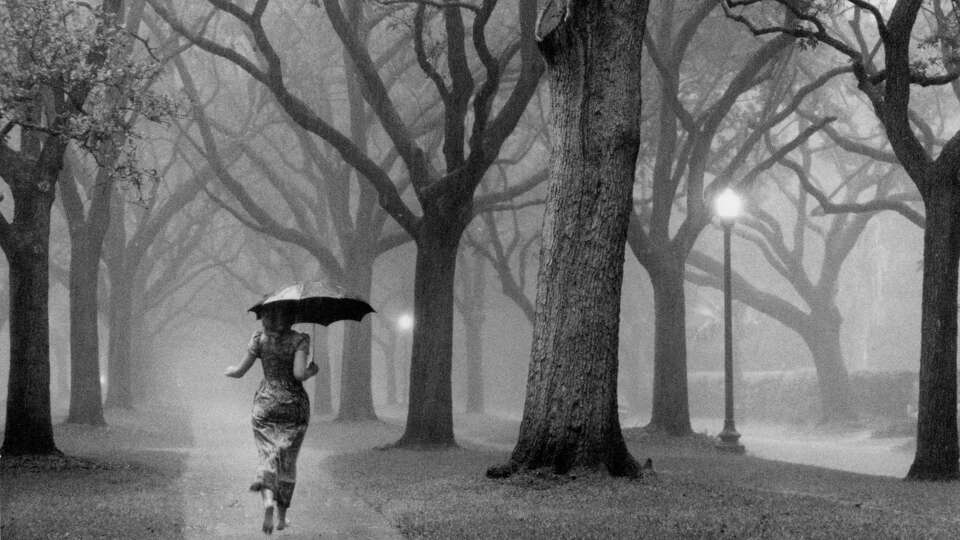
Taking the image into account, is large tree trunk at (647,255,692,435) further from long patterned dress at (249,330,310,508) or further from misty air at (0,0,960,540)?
long patterned dress at (249,330,310,508)

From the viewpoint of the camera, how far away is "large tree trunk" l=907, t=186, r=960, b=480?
14.6 meters

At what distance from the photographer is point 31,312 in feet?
50.7

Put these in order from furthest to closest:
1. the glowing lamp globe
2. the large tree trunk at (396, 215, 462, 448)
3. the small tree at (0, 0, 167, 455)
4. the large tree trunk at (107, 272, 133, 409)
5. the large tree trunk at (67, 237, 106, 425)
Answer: the large tree trunk at (107, 272, 133, 409) → the large tree trunk at (67, 237, 106, 425) → the glowing lamp globe → the large tree trunk at (396, 215, 462, 448) → the small tree at (0, 0, 167, 455)

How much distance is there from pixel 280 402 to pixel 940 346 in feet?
30.6

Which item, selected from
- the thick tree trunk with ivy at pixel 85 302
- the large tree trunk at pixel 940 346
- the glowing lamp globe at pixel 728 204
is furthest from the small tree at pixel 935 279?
the thick tree trunk with ivy at pixel 85 302

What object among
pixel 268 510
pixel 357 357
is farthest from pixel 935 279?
pixel 357 357

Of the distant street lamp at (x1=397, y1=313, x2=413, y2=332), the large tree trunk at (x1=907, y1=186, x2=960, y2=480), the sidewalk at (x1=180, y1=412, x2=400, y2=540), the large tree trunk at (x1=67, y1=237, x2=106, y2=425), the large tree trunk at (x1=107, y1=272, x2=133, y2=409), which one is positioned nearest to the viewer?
the sidewalk at (x1=180, y1=412, x2=400, y2=540)

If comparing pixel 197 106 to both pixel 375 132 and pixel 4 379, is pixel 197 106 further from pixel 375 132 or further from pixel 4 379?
pixel 4 379

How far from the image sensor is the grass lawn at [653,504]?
8992 mm

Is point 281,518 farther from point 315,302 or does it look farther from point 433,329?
point 433,329

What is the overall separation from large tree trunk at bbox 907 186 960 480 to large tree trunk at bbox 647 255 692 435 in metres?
8.20

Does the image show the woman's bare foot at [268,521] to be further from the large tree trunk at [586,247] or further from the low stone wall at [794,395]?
the low stone wall at [794,395]

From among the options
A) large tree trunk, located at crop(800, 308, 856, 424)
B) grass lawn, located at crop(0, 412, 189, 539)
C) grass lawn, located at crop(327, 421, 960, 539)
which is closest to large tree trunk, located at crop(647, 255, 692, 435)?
grass lawn, located at crop(327, 421, 960, 539)

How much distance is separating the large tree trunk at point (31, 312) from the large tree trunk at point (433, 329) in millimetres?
6289
